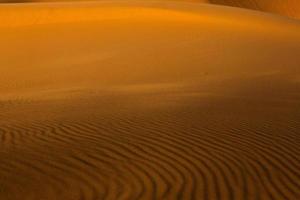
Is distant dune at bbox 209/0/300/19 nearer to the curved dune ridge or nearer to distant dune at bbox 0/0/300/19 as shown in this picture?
distant dune at bbox 0/0/300/19

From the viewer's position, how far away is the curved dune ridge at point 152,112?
16.0 feet

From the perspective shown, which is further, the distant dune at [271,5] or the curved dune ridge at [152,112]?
the distant dune at [271,5]

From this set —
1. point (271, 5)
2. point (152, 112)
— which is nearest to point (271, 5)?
point (271, 5)

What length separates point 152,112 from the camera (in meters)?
7.92

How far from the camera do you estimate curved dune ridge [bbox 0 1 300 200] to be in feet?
16.0

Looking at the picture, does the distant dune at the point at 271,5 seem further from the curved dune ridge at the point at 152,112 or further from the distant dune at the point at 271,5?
the curved dune ridge at the point at 152,112

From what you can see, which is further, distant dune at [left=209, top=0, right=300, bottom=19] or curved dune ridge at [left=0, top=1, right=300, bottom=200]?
distant dune at [left=209, top=0, right=300, bottom=19]

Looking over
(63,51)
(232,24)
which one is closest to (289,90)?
(63,51)

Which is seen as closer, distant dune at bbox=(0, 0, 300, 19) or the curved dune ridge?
the curved dune ridge

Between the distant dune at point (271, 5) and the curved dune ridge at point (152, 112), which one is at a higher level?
Answer: the distant dune at point (271, 5)

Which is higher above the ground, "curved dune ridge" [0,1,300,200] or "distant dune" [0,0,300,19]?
"distant dune" [0,0,300,19]

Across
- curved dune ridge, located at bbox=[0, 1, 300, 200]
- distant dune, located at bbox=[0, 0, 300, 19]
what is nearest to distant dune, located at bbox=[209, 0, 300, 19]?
distant dune, located at bbox=[0, 0, 300, 19]

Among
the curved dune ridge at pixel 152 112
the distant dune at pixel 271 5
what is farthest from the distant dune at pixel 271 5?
the curved dune ridge at pixel 152 112

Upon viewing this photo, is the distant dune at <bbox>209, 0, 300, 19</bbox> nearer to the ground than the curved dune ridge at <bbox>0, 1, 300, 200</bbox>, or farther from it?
farther from it
